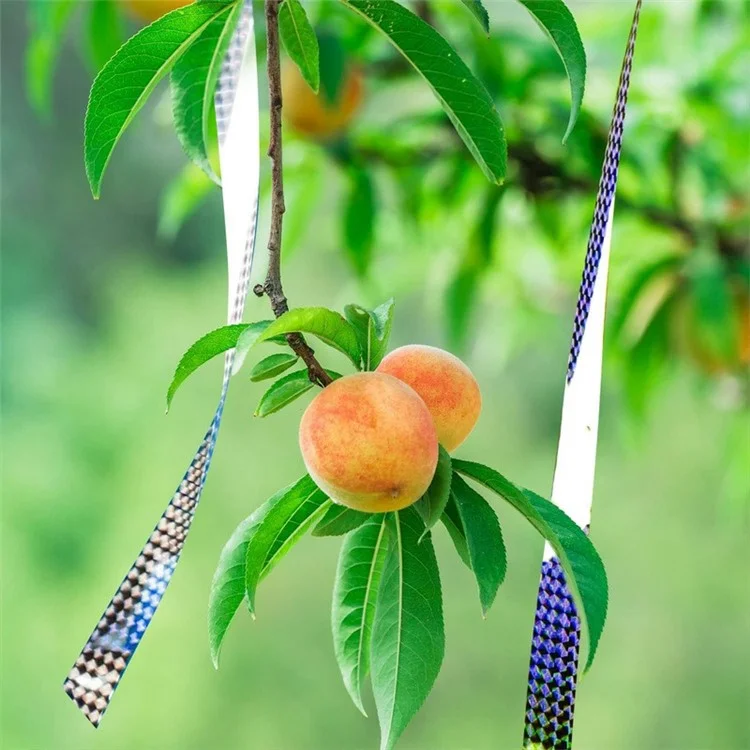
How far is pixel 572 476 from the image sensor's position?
0.82ft

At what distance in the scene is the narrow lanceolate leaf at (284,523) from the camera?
287 millimetres

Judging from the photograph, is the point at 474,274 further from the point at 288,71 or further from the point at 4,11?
the point at 4,11

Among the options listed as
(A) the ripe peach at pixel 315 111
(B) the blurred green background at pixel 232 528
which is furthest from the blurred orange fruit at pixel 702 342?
(B) the blurred green background at pixel 232 528

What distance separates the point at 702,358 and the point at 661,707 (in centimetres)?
354

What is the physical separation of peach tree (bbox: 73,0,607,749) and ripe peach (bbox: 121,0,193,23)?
0.42 metres

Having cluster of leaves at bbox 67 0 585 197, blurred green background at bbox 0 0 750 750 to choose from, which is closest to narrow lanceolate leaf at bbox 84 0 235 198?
cluster of leaves at bbox 67 0 585 197

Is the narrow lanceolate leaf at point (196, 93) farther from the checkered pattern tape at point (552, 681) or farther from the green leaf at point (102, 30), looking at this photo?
the green leaf at point (102, 30)

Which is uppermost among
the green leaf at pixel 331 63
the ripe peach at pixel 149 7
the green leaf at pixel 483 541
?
the ripe peach at pixel 149 7

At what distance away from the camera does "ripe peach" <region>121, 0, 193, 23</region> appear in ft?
2.42

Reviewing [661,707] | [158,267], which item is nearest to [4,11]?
[158,267]

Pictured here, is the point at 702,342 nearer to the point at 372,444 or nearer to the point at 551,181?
the point at 551,181

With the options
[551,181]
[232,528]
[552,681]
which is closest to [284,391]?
[552,681]

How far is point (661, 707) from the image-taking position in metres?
4.05

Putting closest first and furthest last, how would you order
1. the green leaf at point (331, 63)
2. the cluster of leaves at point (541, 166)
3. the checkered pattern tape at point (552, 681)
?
the checkered pattern tape at point (552, 681), the green leaf at point (331, 63), the cluster of leaves at point (541, 166)
